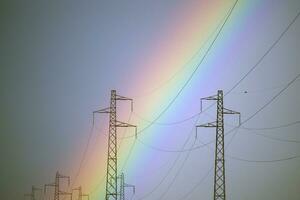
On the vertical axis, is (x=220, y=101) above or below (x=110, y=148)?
above

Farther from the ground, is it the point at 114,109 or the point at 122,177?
the point at 114,109

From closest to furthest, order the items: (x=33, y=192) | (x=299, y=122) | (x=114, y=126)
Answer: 1. (x=114, y=126)
2. (x=299, y=122)
3. (x=33, y=192)

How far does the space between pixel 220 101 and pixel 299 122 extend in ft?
57.0

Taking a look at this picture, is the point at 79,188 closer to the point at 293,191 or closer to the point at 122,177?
the point at 122,177

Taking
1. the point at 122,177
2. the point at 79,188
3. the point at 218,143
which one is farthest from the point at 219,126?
the point at 79,188

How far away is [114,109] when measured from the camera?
35250 mm

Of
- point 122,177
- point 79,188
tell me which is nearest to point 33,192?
point 79,188

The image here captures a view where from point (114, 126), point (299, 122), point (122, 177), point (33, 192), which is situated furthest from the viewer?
point (33, 192)

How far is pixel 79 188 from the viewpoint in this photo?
2625 inches

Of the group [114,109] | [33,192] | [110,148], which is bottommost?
[33,192]

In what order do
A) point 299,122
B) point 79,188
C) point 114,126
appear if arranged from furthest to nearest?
point 79,188
point 299,122
point 114,126

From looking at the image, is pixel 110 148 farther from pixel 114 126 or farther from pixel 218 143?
pixel 218 143

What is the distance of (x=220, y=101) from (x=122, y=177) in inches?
1014

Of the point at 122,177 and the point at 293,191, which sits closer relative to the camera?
the point at 293,191
